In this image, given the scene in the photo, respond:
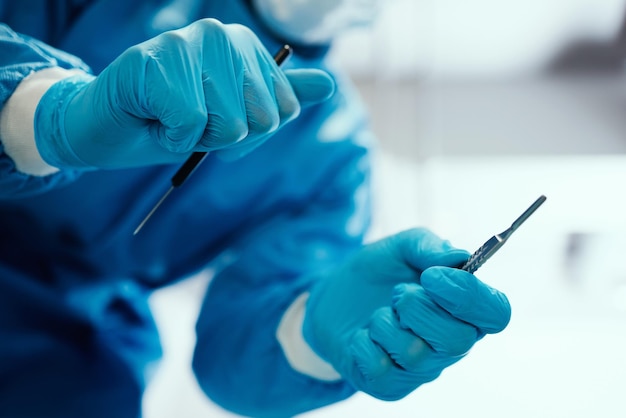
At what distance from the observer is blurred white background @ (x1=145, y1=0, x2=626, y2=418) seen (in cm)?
108

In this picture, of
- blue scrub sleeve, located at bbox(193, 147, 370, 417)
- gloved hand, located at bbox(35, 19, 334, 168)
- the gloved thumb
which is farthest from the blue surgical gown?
the gloved thumb

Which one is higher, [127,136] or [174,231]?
[127,136]

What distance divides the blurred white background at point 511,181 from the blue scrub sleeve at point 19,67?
51 centimetres

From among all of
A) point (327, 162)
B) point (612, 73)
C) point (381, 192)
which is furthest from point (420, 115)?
point (327, 162)

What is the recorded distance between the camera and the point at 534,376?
105 centimetres

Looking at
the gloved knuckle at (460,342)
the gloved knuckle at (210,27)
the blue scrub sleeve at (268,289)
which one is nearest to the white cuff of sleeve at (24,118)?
the gloved knuckle at (210,27)

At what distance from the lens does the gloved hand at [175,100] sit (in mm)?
617

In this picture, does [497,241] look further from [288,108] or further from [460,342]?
[288,108]

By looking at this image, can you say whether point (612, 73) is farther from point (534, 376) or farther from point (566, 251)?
point (534, 376)

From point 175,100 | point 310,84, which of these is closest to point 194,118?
point 175,100

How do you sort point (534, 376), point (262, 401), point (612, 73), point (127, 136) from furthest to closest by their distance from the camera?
point (612, 73)
point (534, 376)
point (262, 401)
point (127, 136)

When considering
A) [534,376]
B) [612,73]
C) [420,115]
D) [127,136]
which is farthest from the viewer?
[420,115]

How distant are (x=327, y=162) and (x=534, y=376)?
0.48 meters

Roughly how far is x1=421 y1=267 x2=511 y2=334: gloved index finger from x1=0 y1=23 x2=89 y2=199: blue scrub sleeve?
474mm
